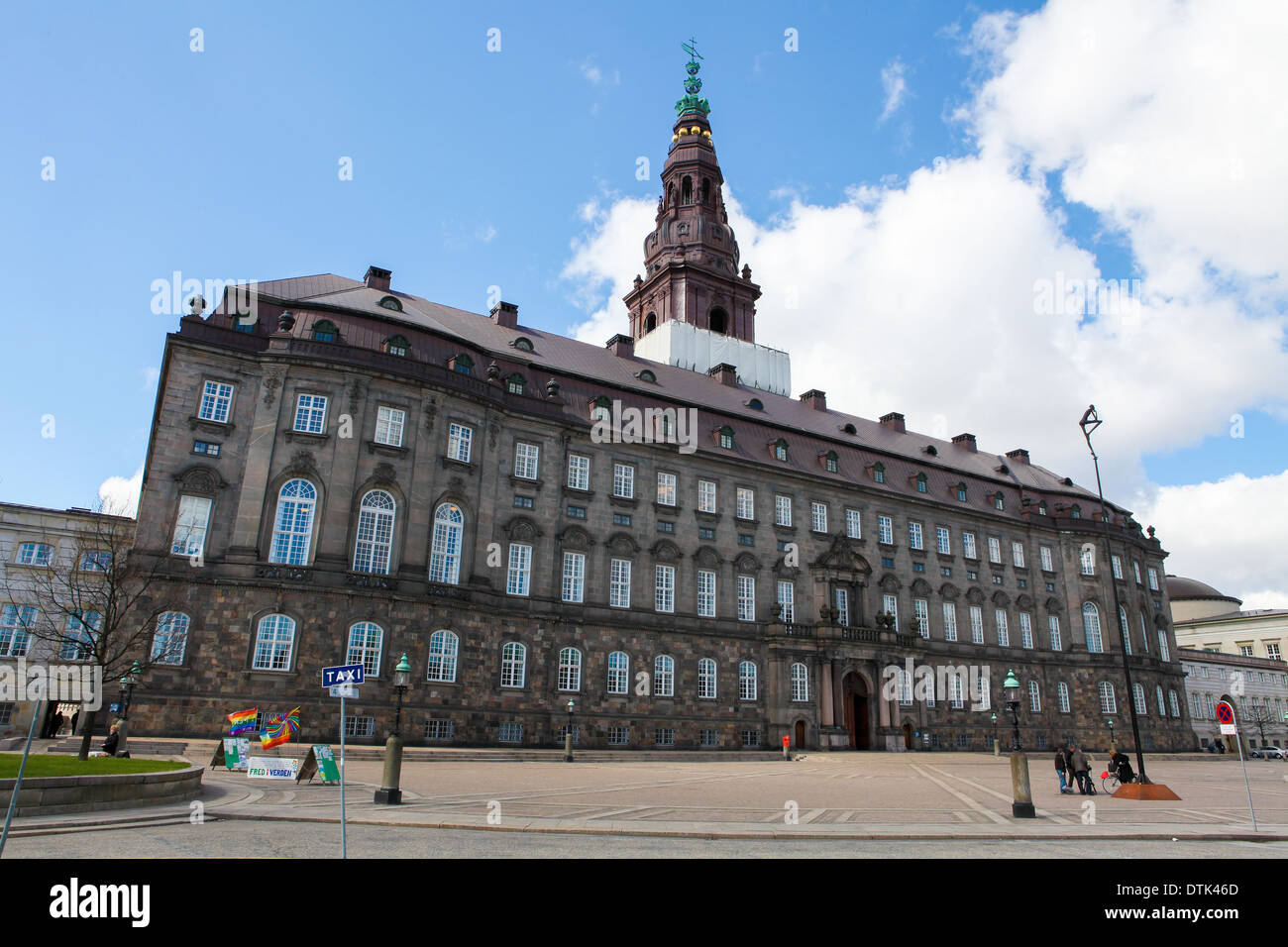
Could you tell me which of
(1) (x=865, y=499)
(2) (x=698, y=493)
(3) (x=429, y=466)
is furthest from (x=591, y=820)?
(1) (x=865, y=499)

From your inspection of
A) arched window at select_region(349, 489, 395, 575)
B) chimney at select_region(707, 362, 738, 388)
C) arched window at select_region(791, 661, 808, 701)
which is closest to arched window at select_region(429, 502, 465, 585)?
arched window at select_region(349, 489, 395, 575)

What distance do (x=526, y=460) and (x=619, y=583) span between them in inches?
347

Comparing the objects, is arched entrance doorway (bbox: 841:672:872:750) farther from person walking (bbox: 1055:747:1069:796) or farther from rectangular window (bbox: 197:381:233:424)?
rectangular window (bbox: 197:381:233:424)

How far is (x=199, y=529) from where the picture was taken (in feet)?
118

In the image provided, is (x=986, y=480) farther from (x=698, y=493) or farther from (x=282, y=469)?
(x=282, y=469)

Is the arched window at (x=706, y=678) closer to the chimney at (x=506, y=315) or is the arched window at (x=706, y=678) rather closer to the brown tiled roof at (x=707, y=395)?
the brown tiled roof at (x=707, y=395)

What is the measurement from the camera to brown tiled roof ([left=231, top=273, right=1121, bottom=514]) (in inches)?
1719

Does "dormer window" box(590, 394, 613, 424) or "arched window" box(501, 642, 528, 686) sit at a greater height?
"dormer window" box(590, 394, 613, 424)

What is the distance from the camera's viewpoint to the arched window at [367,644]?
36.1 m

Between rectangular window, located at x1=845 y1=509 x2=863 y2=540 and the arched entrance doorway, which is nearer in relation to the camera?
the arched entrance doorway

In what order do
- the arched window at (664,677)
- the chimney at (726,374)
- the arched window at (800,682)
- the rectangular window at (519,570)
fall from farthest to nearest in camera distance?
the chimney at (726,374), the arched window at (800,682), the arched window at (664,677), the rectangular window at (519,570)

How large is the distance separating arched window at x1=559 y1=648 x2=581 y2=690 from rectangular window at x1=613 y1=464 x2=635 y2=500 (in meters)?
9.69

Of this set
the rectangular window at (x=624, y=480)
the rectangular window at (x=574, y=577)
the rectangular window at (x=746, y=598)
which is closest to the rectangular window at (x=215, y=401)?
the rectangular window at (x=574, y=577)

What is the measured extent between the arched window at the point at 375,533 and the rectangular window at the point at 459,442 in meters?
4.16
